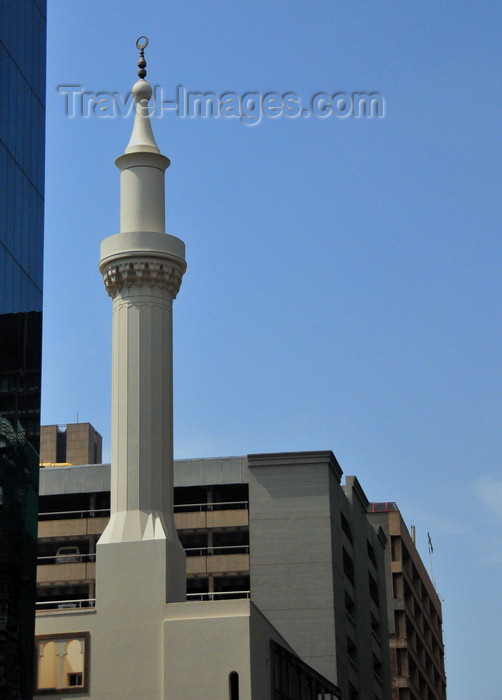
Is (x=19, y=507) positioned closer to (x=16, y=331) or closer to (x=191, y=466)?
(x=16, y=331)

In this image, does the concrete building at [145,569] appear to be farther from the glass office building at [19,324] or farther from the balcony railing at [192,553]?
the balcony railing at [192,553]

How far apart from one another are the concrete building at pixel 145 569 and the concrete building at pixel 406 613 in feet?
158

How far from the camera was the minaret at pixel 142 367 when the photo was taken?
53.4 m

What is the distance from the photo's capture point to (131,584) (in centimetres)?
5247

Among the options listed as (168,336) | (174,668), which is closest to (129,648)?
(174,668)

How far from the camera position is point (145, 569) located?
52.6 meters

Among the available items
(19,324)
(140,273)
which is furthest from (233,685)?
(140,273)

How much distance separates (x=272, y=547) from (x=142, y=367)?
54.2 feet

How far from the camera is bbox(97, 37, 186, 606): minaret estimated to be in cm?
5344

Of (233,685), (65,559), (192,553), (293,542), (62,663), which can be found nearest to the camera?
(233,685)

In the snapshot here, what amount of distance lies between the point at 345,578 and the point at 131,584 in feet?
77.1

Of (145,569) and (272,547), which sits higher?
(272,547)

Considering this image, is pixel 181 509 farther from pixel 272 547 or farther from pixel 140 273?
pixel 140 273

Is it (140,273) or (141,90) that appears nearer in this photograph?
(140,273)
